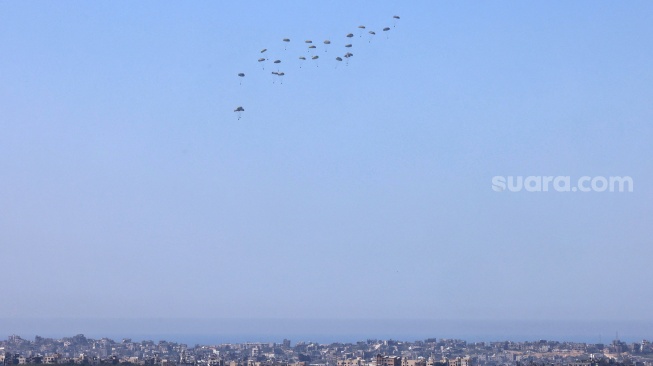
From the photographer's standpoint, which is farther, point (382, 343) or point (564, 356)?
point (382, 343)

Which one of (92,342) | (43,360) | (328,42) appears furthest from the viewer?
(92,342)

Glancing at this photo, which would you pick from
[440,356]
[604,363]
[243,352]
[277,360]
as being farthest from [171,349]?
[604,363]

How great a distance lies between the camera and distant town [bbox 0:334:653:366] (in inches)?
2184

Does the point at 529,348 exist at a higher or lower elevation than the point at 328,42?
lower

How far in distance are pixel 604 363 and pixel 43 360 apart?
27.5m

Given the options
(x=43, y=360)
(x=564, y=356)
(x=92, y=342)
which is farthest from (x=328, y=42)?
(x=92, y=342)

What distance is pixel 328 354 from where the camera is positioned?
67938 mm

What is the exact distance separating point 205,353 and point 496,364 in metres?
18.4

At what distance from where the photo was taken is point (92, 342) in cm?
7719

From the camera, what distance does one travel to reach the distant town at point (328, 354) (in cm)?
5547

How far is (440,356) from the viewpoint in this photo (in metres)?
64.4

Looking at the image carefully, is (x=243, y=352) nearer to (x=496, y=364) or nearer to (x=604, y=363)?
(x=496, y=364)

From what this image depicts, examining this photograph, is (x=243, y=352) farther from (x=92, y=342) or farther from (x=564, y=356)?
(x=564, y=356)

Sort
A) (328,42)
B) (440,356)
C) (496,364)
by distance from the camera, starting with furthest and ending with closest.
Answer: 1. (440,356)
2. (496,364)
3. (328,42)
